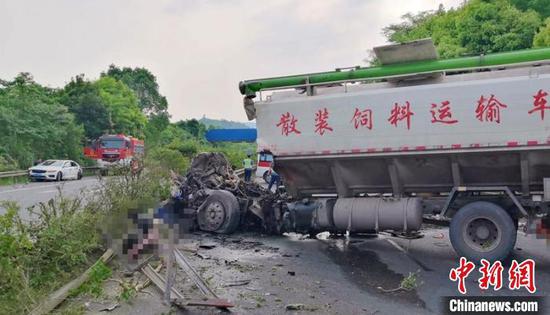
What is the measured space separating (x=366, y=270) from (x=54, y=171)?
2251cm

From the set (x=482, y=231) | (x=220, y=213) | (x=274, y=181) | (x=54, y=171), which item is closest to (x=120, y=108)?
(x=54, y=171)

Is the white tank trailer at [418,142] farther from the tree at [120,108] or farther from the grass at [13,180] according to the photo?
the tree at [120,108]

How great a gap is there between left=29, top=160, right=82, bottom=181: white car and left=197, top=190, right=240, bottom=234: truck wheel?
18.5 metres

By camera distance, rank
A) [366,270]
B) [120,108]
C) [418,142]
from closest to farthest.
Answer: [366,270] < [418,142] < [120,108]

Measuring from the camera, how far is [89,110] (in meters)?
42.9

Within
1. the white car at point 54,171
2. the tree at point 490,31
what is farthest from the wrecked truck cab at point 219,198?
the tree at point 490,31

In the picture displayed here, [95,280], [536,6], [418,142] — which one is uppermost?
[536,6]

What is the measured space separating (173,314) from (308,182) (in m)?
4.72

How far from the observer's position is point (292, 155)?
8812 mm

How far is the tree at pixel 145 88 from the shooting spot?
67062 mm

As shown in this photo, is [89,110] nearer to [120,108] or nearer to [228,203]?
[120,108]

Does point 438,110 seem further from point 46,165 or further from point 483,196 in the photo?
point 46,165

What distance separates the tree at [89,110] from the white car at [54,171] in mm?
14927

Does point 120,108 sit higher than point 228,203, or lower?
higher
